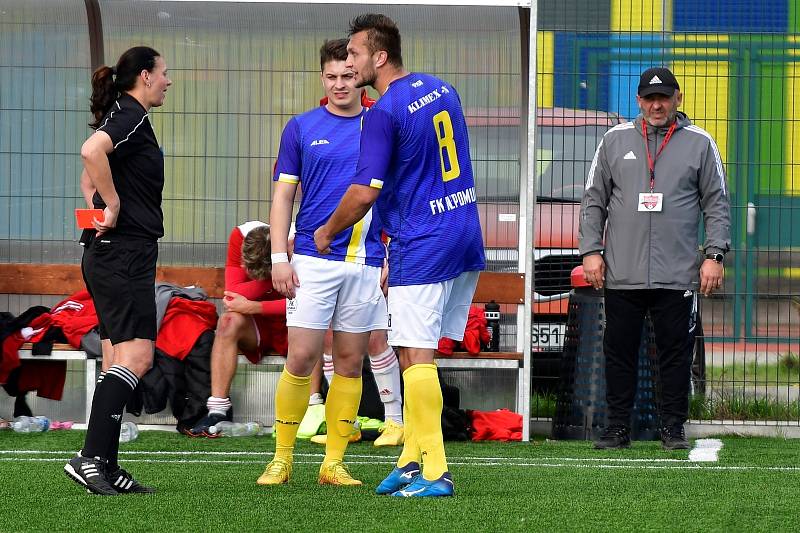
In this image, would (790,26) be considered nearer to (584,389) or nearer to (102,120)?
Result: (584,389)

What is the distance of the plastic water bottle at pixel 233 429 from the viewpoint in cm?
858

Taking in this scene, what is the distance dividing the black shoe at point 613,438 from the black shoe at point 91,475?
324 centimetres

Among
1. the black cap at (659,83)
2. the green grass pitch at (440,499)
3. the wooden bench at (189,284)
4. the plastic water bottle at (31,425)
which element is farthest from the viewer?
the plastic water bottle at (31,425)

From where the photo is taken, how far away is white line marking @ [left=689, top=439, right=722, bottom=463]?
7253mm

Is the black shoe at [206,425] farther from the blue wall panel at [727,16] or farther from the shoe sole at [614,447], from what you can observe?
the blue wall panel at [727,16]

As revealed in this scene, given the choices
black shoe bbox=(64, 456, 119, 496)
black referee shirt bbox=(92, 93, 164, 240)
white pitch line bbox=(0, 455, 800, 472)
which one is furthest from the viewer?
white pitch line bbox=(0, 455, 800, 472)

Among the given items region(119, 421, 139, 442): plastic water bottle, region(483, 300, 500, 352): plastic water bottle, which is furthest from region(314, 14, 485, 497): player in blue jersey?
region(483, 300, 500, 352): plastic water bottle

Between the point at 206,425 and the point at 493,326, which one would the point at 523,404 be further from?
the point at 206,425

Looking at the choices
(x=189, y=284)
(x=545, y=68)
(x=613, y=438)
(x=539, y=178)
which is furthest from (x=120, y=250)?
(x=545, y=68)

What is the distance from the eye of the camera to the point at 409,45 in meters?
8.98

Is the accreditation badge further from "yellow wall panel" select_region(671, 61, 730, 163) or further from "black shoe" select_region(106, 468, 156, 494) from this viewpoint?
"black shoe" select_region(106, 468, 156, 494)

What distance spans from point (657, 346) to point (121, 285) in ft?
11.5

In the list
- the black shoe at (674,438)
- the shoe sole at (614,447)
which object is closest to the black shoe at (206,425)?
the shoe sole at (614,447)

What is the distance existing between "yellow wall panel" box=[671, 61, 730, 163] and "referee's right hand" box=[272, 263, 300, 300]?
3.92 metres
